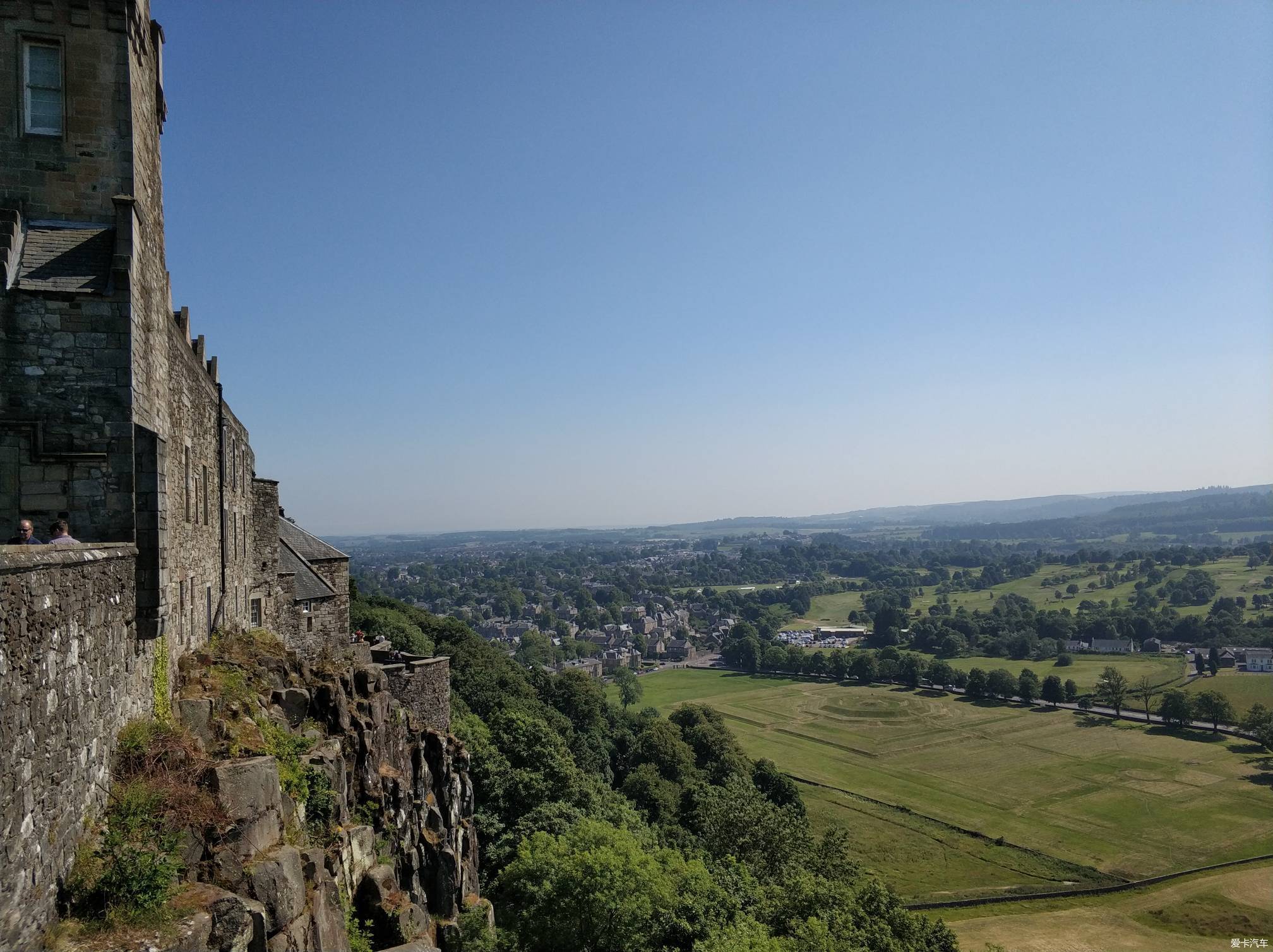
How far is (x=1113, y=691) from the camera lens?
115125 mm

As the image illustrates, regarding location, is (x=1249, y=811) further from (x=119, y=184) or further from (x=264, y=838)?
(x=119, y=184)

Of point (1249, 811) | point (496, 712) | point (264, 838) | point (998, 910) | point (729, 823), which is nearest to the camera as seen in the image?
point (264, 838)

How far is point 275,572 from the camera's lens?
91.5 feet

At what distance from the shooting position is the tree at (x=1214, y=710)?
330 feet

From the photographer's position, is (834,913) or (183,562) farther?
(834,913)

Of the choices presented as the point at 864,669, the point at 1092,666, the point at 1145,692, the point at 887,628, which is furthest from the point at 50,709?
the point at 887,628

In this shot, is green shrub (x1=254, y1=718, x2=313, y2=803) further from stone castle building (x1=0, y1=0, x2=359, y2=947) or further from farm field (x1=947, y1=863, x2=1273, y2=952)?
farm field (x1=947, y1=863, x2=1273, y2=952)

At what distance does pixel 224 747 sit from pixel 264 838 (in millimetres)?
2354

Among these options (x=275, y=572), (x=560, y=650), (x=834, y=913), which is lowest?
(x=560, y=650)

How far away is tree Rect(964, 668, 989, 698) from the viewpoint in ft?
420

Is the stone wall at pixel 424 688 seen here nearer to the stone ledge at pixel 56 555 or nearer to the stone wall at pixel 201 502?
the stone wall at pixel 201 502

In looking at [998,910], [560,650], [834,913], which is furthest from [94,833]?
[560,650]

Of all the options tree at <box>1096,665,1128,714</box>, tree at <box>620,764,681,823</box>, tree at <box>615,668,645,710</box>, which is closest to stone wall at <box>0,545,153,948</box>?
tree at <box>620,764,681,823</box>

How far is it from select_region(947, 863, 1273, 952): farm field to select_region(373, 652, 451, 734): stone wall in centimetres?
3784
